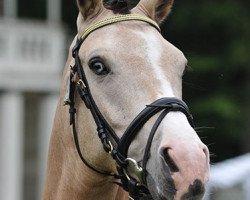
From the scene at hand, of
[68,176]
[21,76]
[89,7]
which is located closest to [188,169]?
[68,176]

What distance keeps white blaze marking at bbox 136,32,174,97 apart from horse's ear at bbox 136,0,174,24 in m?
0.39

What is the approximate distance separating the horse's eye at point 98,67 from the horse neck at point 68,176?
1.25ft

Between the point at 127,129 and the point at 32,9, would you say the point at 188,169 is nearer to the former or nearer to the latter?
the point at 127,129

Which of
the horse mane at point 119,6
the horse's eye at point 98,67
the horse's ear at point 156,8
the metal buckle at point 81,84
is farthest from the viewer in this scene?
the horse's ear at point 156,8

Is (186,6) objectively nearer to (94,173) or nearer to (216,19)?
(216,19)

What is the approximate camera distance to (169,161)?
14.4ft

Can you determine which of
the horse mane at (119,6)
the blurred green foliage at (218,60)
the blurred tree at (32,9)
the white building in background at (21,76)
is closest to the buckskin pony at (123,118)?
the horse mane at (119,6)

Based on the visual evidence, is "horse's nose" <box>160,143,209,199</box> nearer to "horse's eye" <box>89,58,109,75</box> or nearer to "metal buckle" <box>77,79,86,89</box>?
"horse's eye" <box>89,58,109,75</box>

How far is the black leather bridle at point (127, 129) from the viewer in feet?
15.0

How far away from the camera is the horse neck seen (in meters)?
5.10

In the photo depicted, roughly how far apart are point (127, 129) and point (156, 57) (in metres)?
0.42

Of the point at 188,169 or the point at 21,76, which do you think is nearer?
the point at 188,169

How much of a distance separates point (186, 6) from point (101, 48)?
66.6 ft

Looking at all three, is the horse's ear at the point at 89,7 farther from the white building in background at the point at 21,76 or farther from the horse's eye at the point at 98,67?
the white building in background at the point at 21,76
